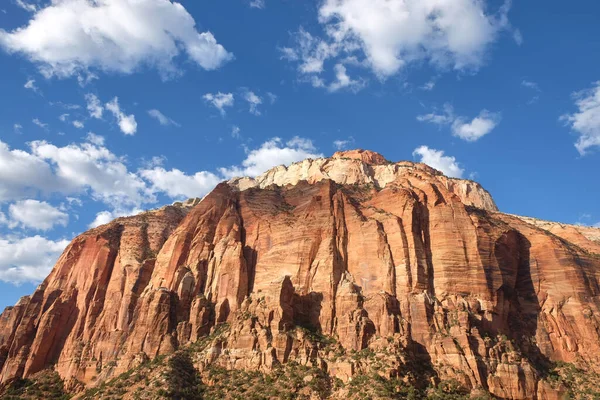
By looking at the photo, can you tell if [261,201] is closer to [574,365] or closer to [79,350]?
[79,350]

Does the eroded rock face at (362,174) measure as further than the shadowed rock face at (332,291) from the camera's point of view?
Yes

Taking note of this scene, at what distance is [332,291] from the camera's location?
8294cm

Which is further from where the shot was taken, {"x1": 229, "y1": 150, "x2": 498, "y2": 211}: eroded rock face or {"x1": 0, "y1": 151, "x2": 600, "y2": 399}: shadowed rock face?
{"x1": 229, "y1": 150, "x2": 498, "y2": 211}: eroded rock face

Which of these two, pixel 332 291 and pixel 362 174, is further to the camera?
pixel 362 174

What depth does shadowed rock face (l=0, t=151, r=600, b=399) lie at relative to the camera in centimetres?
7344

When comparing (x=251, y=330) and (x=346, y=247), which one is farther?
(x=346, y=247)

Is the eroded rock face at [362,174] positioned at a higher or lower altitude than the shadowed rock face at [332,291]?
higher

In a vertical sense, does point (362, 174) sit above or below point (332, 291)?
above

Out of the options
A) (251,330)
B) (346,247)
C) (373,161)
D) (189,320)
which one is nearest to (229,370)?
(251,330)

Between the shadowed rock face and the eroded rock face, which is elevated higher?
the eroded rock face

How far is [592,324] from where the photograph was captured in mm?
80125

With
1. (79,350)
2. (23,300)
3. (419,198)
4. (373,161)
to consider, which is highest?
(373,161)

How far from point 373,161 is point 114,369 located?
348 ft

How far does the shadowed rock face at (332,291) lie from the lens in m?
73.4
